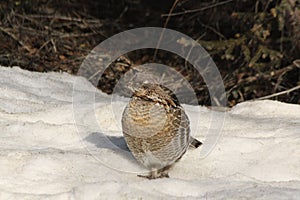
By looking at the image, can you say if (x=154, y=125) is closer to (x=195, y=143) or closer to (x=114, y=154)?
(x=114, y=154)

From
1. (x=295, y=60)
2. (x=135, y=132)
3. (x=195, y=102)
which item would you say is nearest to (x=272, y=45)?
(x=295, y=60)

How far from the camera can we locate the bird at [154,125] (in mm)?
3221

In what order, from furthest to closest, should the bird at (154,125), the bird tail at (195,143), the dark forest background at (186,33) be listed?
the dark forest background at (186,33), the bird tail at (195,143), the bird at (154,125)

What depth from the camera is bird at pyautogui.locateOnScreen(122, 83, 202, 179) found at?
10.6ft

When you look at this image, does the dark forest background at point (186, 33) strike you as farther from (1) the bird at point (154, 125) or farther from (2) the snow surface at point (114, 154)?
(1) the bird at point (154, 125)

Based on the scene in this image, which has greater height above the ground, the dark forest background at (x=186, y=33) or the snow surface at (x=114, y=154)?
the dark forest background at (x=186, y=33)

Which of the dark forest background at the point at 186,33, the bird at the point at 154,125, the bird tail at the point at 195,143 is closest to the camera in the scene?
the bird at the point at 154,125

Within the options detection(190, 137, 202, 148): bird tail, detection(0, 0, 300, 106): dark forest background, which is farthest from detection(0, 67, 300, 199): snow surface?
detection(0, 0, 300, 106): dark forest background

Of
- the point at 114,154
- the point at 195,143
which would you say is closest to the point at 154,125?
the point at 114,154

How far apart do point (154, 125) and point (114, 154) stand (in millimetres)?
664

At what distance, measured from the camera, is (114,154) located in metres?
3.81

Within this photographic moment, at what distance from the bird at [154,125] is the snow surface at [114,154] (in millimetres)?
150

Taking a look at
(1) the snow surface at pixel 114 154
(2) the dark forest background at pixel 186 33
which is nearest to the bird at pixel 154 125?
(1) the snow surface at pixel 114 154

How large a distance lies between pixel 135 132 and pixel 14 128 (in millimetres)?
1217
